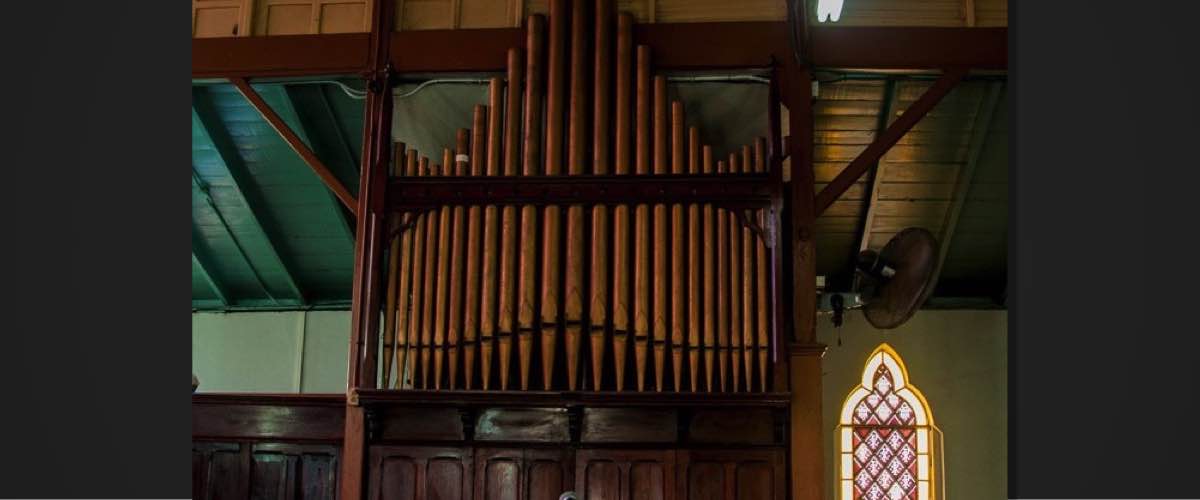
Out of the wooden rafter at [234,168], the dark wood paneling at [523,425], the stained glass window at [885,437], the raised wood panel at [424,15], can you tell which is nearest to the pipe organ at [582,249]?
the dark wood paneling at [523,425]

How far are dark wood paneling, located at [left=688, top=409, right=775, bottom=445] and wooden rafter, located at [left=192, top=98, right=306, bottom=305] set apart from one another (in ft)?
15.2

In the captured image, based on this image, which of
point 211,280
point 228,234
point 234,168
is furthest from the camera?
point 211,280

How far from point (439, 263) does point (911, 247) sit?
3442mm

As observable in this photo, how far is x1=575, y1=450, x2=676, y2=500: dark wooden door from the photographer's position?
27.9 feet

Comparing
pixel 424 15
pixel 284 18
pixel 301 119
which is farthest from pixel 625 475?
pixel 284 18

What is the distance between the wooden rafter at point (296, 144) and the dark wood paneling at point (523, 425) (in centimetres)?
188

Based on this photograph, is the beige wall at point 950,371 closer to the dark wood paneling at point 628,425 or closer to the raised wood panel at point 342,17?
the dark wood paneling at point 628,425

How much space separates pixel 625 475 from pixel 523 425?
2.57 ft

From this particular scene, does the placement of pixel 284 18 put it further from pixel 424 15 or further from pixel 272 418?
pixel 272 418

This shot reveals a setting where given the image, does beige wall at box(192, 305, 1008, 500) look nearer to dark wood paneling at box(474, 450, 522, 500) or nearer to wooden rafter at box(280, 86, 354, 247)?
wooden rafter at box(280, 86, 354, 247)

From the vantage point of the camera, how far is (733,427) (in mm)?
8555

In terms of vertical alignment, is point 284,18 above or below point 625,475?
above

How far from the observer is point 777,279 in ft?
28.3

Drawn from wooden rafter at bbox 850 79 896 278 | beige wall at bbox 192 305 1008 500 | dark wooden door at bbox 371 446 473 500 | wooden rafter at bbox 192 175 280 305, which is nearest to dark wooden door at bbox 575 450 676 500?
dark wooden door at bbox 371 446 473 500
